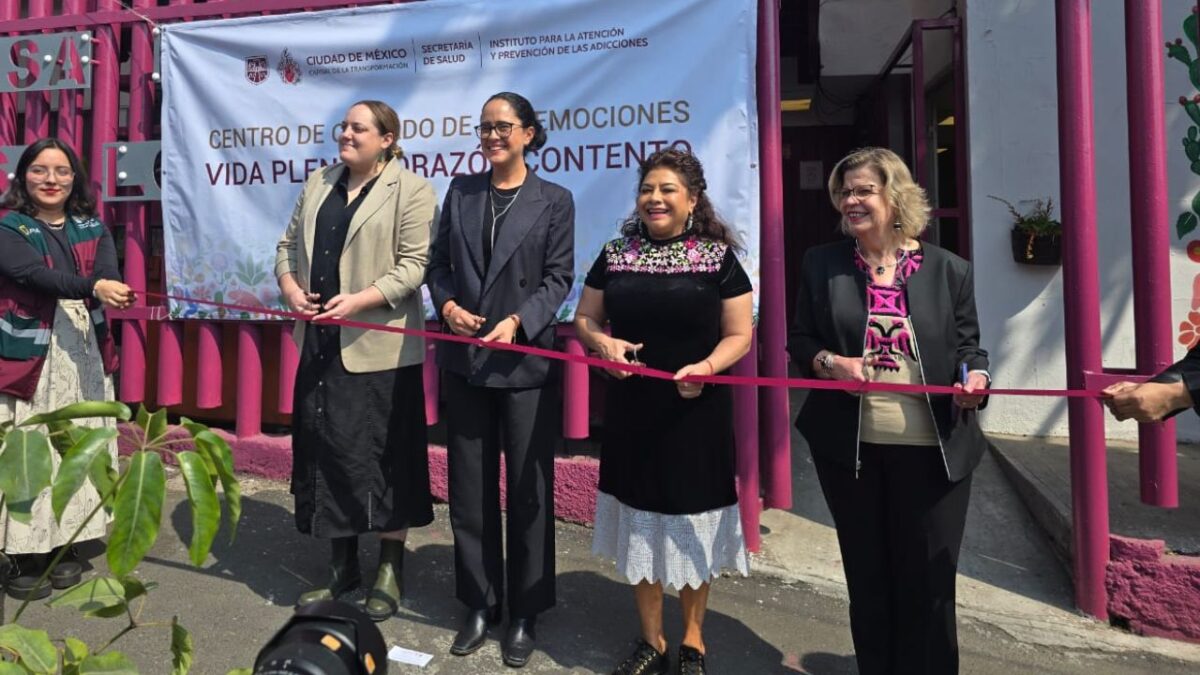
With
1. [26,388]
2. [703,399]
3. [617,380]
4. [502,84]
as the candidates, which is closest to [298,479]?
[26,388]

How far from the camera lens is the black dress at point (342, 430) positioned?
2932 millimetres

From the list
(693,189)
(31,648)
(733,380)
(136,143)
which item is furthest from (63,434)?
(136,143)

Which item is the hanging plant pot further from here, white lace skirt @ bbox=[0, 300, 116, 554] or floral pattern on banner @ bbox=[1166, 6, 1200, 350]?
white lace skirt @ bbox=[0, 300, 116, 554]

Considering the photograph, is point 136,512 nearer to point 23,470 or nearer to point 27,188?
point 23,470

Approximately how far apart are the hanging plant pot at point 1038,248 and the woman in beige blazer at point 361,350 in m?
3.46

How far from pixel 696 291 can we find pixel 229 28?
3.28 metres

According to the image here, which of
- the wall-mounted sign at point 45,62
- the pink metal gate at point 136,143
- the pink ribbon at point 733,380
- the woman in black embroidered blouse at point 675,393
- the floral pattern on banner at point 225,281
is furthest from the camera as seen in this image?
the wall-mounted sign at point 45,62

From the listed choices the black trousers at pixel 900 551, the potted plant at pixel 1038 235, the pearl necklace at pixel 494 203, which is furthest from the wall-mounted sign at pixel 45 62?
the potted plant at pixel 1038 235

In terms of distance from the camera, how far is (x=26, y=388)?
3066mm

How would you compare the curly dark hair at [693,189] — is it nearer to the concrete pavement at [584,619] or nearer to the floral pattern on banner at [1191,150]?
the concrete pavement at [584,619]

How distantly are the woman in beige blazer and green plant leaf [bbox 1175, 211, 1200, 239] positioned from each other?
428 centimetres

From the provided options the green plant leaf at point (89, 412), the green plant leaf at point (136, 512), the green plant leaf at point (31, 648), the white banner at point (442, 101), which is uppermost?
the white banner at point (442, 101)

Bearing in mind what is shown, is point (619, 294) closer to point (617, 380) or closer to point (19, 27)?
point (617, 380)

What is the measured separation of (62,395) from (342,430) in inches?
50.0
